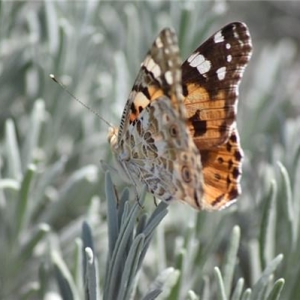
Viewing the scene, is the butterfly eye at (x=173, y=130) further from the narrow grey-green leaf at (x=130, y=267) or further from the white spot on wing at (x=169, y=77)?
the narrow grey-green leaf at (x=130, y=267)

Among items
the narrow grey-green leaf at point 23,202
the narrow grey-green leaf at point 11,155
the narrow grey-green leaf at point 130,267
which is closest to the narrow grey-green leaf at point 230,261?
the narrow grey-green leaf at point 130,267

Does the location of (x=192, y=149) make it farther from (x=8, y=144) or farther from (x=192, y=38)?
(x=192, y=38)

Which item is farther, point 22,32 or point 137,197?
point 22,32

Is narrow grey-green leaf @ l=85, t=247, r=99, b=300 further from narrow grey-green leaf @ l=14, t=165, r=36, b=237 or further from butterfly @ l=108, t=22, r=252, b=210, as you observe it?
narrow grey-green leaf @ l=14, t=165, r=36, b=237

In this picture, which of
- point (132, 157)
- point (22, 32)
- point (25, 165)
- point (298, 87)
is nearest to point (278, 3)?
point (298, 87)

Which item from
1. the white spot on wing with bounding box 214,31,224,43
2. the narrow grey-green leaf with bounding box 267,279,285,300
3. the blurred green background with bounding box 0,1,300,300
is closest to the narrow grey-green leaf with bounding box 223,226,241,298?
the blurred green background with bounding box 0,1,300,300

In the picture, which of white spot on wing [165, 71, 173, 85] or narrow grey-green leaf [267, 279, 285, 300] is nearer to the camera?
white spot on wing [165, 71, 173, 85]
